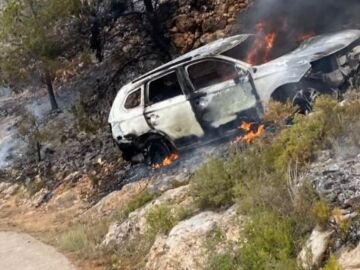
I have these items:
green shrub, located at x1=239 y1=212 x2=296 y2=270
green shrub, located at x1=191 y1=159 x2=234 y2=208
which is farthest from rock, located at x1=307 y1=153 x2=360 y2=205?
green shrub, located at x1=191 y1=159 x2=234 y2=208

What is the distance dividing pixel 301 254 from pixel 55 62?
1205 centimetres

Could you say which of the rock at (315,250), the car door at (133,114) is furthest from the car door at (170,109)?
the rock at (315,250)

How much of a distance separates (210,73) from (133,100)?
1.82 metres

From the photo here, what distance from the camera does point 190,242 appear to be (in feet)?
25.3

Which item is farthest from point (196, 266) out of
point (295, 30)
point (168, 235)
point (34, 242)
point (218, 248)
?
point (295, 30)

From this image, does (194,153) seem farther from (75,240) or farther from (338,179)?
(338,179)

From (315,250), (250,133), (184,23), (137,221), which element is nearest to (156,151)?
(137,221)

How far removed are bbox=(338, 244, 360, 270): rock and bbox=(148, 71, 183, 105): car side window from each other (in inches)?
231

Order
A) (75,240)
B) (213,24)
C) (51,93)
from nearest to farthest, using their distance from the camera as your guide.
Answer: (75,240)
(213,24)
(51,93)

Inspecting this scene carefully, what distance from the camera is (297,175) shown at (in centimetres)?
684

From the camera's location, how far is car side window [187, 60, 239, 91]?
10.3m

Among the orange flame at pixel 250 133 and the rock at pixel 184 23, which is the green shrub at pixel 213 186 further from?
the rock at pixel 184 23

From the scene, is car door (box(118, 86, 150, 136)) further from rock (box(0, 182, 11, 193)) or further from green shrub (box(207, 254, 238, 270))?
rock (box(0, 182, 11, 193))

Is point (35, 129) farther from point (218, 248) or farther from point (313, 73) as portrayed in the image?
point (218, 248)
